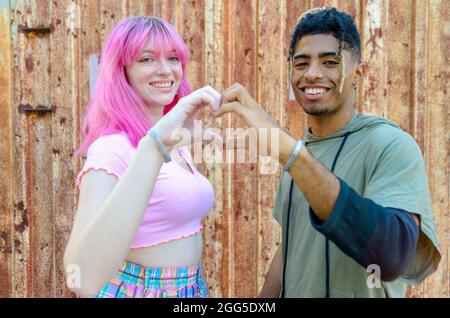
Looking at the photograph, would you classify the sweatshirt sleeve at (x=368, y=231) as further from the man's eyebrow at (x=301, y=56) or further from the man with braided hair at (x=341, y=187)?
the man's eyebrow at (x=301, y=56)

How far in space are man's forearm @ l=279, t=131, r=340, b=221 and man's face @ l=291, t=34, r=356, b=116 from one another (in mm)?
419

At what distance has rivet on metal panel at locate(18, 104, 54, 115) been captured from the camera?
303cm

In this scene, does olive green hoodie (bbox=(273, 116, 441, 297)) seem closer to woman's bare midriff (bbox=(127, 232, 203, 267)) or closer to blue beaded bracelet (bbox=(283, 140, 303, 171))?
blue beaded bracelet (bbox=(283, 140, 303, 171))

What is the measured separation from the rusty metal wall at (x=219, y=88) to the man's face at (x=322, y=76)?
47.8 inches

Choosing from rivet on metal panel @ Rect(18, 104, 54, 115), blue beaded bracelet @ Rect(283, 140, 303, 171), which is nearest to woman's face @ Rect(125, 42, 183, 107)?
blue beaded bracelet @ Rect(283, 140, 303, 171)

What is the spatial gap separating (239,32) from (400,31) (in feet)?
3.36

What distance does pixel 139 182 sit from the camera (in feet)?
4.77

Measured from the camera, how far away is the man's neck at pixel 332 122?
1.66 metres

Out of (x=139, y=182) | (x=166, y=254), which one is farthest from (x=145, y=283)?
(x=139, y=182)

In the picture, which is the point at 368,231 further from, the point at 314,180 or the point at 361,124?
the point at 361,124

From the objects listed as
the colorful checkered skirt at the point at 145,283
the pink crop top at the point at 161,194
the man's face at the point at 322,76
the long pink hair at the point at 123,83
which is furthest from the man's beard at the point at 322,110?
Result: the colorful checkered skirt at the point at 145,283

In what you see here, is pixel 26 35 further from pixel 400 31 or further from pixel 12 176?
pixel 400 31
